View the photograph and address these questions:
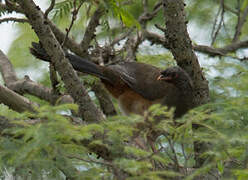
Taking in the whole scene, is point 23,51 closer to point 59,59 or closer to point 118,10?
point 59,59

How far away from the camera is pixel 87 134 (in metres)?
2.47

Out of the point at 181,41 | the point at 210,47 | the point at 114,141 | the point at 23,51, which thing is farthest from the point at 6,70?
the point at 114,141

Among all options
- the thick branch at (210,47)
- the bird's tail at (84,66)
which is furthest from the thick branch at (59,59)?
the thick branch at (210,47)

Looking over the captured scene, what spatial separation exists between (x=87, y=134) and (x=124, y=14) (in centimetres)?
154

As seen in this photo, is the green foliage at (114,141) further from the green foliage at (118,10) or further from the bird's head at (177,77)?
the bird's head at (177,77)

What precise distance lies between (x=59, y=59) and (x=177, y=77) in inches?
62.7

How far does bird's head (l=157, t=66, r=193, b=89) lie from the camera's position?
15.7 feet

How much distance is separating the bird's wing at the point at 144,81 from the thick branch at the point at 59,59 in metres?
1.29

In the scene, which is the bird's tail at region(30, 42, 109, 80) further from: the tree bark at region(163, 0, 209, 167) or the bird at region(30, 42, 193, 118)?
the tree bark at region(163, 0, 209, 167)

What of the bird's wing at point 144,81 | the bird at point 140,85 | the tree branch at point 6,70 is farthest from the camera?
the tree branch at point 6,70

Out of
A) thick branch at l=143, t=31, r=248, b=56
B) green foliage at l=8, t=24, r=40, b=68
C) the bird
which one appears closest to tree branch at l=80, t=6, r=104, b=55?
the bird

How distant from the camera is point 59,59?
12.7 feet

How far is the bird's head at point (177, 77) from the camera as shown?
478cm

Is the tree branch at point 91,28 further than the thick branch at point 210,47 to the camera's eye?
No
